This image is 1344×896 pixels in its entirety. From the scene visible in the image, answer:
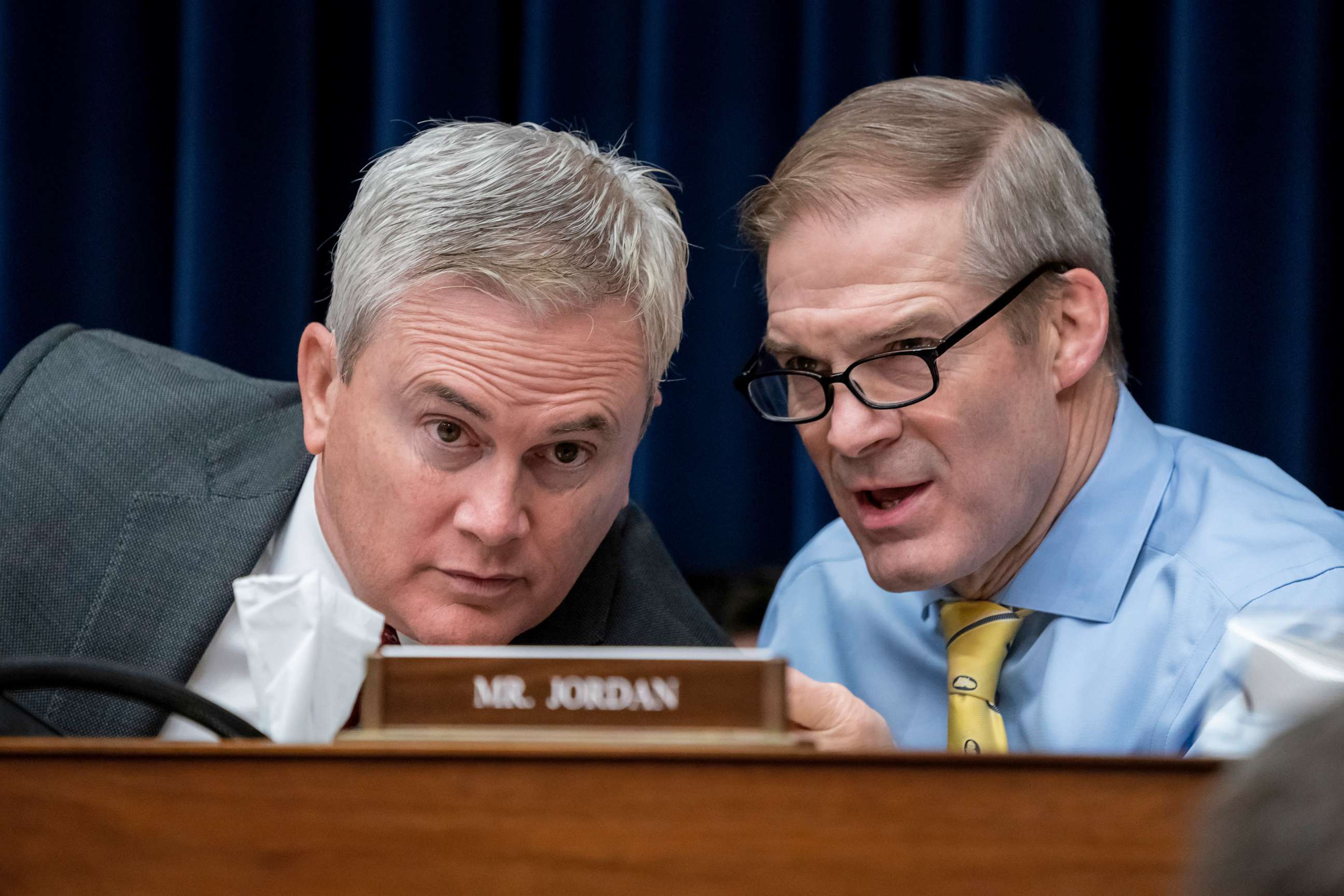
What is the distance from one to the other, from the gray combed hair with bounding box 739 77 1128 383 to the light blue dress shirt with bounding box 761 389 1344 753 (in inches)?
8.5

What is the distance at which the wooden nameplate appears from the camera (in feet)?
2.11

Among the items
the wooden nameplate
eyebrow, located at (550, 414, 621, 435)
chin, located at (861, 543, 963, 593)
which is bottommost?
chin, located at (861, 543, 963, 593)

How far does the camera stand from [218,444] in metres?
1.49

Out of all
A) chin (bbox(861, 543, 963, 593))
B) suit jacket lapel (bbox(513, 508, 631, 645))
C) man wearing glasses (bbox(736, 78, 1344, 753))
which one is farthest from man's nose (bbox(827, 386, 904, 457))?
suit jacket lapel (bbox(513, 508, 631, 645))

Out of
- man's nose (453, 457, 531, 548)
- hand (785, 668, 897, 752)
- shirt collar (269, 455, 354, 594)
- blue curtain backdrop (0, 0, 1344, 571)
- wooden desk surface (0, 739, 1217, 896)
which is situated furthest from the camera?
blue curtain backdrop (0, 0, 1344, 571)

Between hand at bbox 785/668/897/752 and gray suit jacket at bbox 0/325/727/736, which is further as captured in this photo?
gray suit jacket at bbox 0/325/727/736

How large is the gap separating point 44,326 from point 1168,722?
176 centimetres

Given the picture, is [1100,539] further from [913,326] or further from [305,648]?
[305,648]

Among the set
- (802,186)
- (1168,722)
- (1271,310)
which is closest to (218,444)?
(802,186)

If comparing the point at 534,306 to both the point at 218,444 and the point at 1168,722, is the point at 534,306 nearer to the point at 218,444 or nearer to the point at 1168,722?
the point at 218,444

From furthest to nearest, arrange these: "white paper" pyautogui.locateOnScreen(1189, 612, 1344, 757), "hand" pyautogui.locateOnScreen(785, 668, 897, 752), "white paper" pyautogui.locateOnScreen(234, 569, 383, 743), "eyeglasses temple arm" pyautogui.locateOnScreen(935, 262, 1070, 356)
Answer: "eyeglasses temple arm" pyautogui.locateOnScreen(935, 262, 1070, 356) < "hand" pyautogui.locateOnScreen(785, 668, 897, 752) < "white paper" pyautogui.locateOnScreen(234, 569, 383, 743) < "white paper" pyautogui.locateOnScreen(1189, 612, 1344, 757)

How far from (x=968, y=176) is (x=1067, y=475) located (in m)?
0.36

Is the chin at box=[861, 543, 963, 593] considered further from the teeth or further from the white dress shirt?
the white dress shirt

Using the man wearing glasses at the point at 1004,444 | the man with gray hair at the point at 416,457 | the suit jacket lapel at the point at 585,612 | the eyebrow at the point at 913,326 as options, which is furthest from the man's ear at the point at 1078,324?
the suit jacket lapel at the point at 585,612
